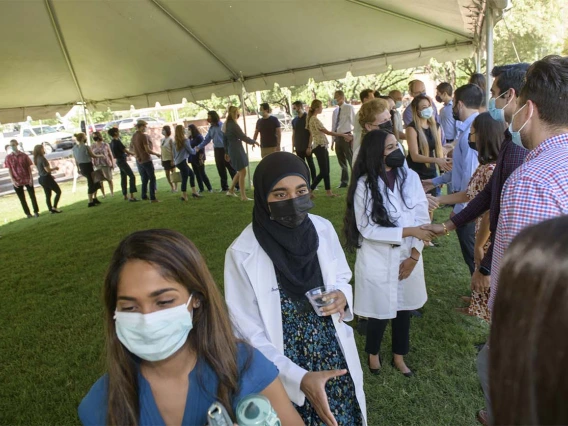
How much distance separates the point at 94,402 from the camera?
51.6 inches

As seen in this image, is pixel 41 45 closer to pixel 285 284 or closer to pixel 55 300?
pixel 55 300

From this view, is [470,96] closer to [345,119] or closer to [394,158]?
[394,158]

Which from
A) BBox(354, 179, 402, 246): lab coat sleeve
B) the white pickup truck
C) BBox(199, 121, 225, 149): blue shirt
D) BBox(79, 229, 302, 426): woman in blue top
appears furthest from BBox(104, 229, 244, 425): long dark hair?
the white pickup truck

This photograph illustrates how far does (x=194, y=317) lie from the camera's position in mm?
1484

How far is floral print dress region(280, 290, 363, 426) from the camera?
1.85m

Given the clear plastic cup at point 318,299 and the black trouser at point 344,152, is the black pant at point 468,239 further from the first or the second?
the black trouser at point 344,152

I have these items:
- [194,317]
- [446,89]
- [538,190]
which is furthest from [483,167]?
[446,89]

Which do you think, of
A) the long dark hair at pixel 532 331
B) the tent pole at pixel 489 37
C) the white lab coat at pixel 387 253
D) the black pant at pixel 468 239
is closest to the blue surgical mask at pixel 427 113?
the tent pole at pixel 489 37

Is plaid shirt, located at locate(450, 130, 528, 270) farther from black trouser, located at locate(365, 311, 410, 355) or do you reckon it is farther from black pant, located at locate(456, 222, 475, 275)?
black pant, located at locate(456, 222, 475, 275)

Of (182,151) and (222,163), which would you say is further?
(222,163)

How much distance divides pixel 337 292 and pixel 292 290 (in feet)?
0.70

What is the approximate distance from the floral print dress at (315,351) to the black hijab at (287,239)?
0.08 meters

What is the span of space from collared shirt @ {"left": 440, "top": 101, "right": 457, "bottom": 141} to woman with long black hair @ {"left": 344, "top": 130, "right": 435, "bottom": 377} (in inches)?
180

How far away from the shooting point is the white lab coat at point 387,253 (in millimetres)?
2789
